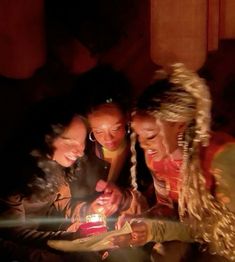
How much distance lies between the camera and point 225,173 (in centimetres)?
177

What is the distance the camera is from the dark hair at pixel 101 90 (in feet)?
5.70

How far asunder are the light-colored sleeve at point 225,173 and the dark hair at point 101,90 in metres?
0.27

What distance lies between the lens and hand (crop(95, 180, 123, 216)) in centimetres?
178

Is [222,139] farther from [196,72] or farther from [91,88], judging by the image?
[91,88]

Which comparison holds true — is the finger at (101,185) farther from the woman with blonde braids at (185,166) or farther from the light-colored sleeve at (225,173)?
the light-colored sleeve at (225,173)

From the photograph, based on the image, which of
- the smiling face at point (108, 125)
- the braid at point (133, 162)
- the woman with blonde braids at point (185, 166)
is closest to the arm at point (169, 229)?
the woman with blonde braids at point (185, 166)

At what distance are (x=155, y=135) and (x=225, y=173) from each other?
7.9 inches

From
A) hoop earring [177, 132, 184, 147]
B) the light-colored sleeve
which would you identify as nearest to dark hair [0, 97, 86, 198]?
hoop earring [177, 132, 184, 147]

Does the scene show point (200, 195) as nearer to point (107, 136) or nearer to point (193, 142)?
point (193, 142)

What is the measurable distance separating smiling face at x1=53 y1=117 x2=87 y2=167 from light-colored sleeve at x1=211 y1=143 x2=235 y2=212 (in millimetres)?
339

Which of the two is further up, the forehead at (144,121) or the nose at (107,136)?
the forehead at (144,121)

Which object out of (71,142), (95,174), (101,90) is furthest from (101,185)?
(101,90)

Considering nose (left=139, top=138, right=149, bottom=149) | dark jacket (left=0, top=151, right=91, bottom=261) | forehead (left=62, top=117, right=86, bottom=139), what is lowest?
dark jacket (left=0, top=151, right=91, bottom=261)

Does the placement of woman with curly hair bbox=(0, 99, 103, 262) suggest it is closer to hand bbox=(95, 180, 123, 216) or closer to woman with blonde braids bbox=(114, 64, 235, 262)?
hand bbox=(95, 180, 123, 216)
